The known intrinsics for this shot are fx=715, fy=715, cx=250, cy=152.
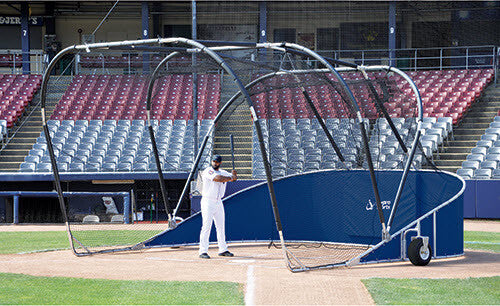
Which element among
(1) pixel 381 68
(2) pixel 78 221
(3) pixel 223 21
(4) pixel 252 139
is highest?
(3) pixel 223 21

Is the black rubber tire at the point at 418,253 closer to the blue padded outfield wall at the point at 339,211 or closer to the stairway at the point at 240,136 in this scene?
the blue padded outfield wall at the point at 339,211

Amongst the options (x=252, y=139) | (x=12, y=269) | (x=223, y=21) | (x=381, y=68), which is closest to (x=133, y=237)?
(x=252, y=139)

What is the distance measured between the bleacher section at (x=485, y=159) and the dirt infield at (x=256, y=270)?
29.2 feet

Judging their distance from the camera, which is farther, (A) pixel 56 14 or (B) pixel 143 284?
(A) pixel 56 14

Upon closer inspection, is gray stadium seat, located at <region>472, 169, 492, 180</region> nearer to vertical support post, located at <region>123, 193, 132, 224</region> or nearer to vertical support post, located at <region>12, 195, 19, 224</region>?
vertical support post, located at <region>123, 193, 132, 224</region>

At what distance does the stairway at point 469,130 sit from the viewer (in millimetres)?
23141

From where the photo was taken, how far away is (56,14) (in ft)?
120

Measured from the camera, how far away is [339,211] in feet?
43.7

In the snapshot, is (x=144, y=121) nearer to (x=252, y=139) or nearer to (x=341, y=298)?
(x=252, y=139)

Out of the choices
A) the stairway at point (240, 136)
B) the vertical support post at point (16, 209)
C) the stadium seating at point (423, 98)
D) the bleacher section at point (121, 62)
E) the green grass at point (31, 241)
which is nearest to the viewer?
the stadium seating at point (423, 98)

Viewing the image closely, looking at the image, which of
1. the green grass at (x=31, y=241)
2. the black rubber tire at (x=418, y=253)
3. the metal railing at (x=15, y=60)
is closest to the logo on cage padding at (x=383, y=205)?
the black rubber tire at (x=418, y=253)

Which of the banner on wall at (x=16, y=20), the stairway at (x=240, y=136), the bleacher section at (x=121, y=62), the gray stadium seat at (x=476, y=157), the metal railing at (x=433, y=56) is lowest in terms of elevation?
the gray stadium seat at (x=476, y=157)

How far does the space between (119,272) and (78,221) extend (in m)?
10.6

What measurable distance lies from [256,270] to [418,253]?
243 centimetres
